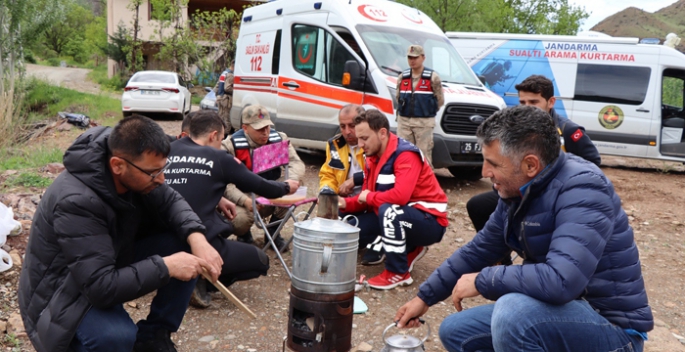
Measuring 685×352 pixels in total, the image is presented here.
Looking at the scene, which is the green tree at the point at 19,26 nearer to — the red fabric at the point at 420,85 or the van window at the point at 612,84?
the red fabric at the point at 420,85

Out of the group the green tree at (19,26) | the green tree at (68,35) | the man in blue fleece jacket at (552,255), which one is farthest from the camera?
the green tree at (68,35)

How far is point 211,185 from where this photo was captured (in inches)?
157

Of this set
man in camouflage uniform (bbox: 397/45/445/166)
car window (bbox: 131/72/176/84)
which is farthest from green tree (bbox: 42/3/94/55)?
man in camouflage uniform (bbox: 397/45/445/166)

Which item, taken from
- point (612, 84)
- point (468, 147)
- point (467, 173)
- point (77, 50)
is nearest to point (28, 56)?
point (467, 173)

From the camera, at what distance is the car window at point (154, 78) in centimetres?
1806

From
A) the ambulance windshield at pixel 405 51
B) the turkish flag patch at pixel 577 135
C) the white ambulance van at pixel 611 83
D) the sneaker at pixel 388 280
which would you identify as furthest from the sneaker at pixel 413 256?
the white ambulance van at pixel 611 83

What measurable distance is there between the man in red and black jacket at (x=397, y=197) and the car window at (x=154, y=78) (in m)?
14.8

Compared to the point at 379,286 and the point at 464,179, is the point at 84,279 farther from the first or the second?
the point at 464,179

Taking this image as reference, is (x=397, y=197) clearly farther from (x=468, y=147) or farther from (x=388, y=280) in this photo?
(x=468, y=147)

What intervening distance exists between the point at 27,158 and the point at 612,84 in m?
9.97

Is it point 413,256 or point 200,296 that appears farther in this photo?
point 413,256

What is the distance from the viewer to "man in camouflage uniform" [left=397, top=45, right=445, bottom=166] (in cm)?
768

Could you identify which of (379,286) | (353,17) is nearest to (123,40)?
(353,17)

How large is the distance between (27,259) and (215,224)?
1288 millimetres
